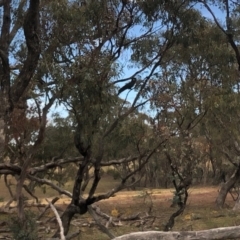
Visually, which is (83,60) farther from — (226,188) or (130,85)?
(226,188)

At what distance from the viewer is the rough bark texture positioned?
19.0ft

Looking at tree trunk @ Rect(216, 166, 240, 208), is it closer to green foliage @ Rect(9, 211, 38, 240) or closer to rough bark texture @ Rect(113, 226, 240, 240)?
green foliage @ Rect(9, 211, 38, 240)

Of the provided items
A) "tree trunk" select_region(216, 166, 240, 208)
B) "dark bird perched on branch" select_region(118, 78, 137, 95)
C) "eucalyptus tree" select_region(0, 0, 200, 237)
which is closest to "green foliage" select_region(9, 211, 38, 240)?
"eucalyptus tree" select_region(0, 0, 200, 237)

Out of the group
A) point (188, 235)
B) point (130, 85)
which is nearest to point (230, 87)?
point (130, 85)

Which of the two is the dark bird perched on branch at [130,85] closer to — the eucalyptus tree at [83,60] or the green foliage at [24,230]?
the eucalyptus tree at [83,60]

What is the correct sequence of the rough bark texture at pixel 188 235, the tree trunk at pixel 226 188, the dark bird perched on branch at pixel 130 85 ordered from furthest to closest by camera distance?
the tree trunk at pixel 226 188 → the dark bird perched on branch at pixel 130 85 → the rough bark texture at pixel 188 235

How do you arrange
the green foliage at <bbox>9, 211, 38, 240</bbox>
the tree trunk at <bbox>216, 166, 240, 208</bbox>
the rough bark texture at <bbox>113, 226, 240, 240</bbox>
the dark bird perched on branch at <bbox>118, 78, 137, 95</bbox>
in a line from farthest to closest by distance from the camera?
the tree trunk at <bbox>216, 166, 240, 208</bbox>
the dark bird perched on branch at <bbox>118, 78, 137, 95</bbox>
the green foliage at <bbox>9, 211, 38, 240</bbox>
the rough bark texture at <bbox>113, 226, 240, 240</bbox>

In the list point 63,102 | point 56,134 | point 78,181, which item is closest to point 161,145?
point 78,181

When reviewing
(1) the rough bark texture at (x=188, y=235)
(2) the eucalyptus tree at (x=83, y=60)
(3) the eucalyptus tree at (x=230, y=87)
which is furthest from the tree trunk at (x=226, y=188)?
(1) the rough bark texture at (x=188, y=235)

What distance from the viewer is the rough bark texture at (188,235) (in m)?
5.80

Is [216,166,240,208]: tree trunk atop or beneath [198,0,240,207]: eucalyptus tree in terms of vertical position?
beneath

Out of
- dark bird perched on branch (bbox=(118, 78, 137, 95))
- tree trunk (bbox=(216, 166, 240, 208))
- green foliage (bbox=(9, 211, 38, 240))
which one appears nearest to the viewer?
green foliage (bbox=(9, 211, 38, 240))

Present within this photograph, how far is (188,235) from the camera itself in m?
5.99

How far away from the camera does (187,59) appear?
14227mm
